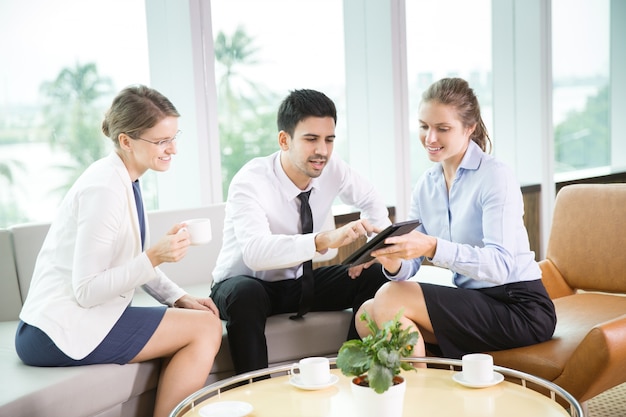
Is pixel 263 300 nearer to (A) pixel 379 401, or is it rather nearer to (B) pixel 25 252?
(B) pixel 25 252

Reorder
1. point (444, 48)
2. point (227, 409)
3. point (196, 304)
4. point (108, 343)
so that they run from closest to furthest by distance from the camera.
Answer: point (227, 409) < point (108, 343) < point (196, 304) < point (444, 48)

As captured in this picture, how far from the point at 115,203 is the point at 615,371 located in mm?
1462

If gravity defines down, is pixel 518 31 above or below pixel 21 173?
above

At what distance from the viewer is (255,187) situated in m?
2.66

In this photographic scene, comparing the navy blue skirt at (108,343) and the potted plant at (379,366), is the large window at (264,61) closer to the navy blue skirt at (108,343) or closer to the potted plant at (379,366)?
the navy blue skirt at (108,343)

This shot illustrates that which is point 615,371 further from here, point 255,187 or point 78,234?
point 78,234

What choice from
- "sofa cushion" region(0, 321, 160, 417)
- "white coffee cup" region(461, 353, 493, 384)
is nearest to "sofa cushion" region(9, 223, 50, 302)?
"sofa cushion" region(0, 321, 160, 417)

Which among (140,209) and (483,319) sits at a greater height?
(140,209)

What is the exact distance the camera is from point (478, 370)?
1.80m

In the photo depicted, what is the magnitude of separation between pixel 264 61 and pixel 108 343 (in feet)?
7.04

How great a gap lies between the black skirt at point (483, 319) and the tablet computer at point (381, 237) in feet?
0.75

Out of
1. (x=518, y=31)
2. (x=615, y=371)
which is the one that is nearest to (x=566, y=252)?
(x=615, y=371)

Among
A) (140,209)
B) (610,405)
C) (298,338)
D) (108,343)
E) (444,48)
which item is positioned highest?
(444,48)

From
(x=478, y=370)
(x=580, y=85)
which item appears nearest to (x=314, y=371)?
(x=478, y=370)
